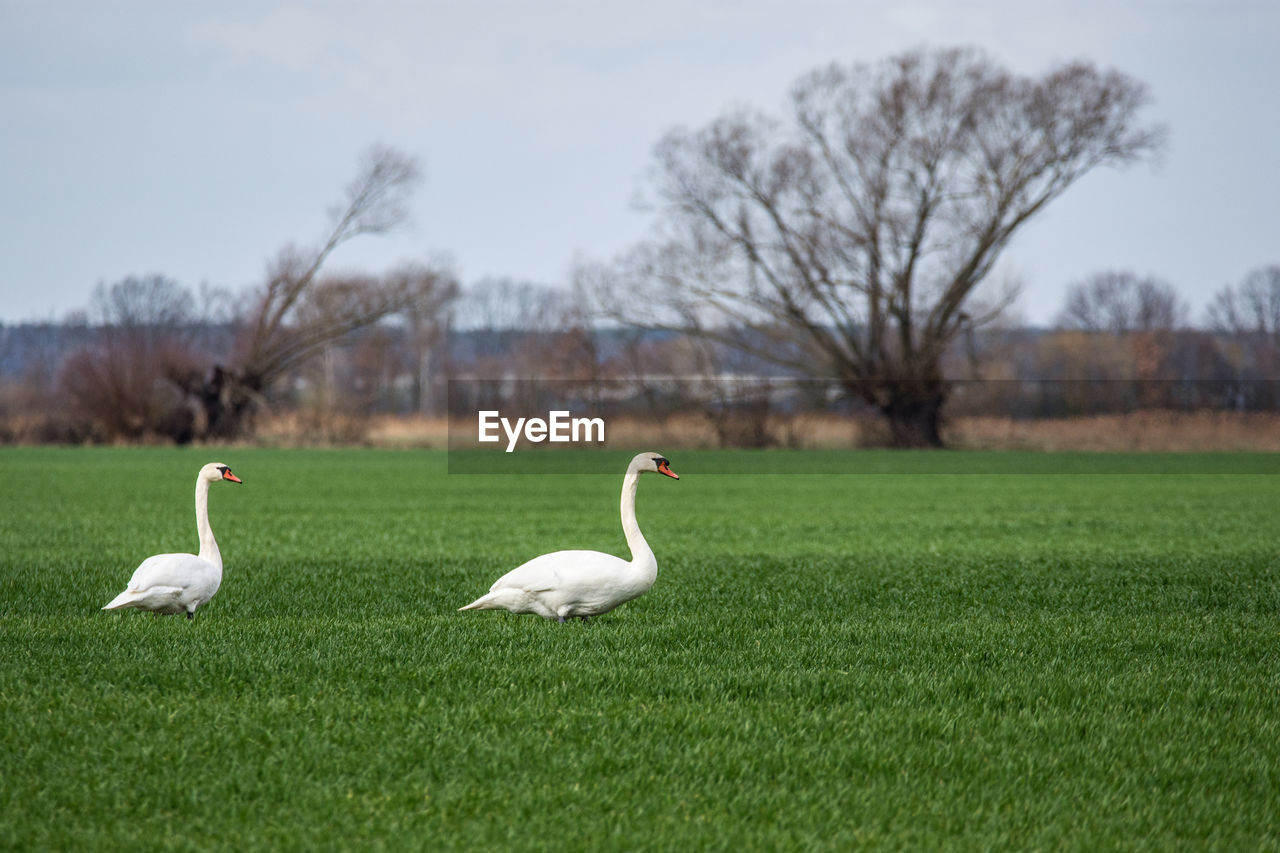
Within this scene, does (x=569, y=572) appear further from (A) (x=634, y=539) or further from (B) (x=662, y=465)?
(B) (x=662, y=465)

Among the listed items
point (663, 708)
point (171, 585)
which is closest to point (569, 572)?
point (663, 708)

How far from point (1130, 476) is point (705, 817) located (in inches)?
1187

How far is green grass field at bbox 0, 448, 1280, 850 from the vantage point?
4.39 metres

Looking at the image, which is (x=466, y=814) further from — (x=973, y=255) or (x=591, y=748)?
(x=973, y=255)

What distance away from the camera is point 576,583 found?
7453 millimetres

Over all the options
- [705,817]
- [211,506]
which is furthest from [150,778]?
[211,506]

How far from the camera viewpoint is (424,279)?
5922 centimetres

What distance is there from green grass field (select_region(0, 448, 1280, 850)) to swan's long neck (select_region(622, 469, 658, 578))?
0.42 meters

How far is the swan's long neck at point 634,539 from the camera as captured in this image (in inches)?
298

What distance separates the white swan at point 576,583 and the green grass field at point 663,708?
15 centimetres

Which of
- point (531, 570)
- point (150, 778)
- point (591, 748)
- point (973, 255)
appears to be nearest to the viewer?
point (150, 778)

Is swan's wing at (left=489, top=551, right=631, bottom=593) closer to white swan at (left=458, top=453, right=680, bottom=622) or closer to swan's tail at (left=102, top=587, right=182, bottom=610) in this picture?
white swan at (left=458, top=453, right=680, bottom=622)

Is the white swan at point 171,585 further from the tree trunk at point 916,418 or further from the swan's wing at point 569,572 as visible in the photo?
the tree trunk at point 916,418

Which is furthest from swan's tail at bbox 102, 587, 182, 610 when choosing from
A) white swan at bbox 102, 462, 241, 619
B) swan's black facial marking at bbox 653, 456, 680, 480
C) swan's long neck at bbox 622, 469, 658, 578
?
swan's black facial marking at bbox 653, 456, 680, 480
